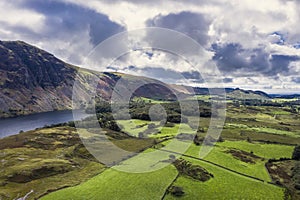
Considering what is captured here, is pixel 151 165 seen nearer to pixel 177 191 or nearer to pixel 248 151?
pixel 177 191

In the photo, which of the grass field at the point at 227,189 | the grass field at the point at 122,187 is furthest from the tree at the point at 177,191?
→ the grass field at the point at 122,187

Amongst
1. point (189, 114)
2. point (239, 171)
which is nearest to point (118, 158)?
point (239, 171)

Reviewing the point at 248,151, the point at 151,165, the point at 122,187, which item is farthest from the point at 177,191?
the point at 248,151

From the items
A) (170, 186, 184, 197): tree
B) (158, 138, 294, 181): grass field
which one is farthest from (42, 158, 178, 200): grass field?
(158, 138, 294, 181): grass field

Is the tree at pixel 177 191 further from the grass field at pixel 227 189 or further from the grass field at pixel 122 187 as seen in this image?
the grass field at pixel 122 187

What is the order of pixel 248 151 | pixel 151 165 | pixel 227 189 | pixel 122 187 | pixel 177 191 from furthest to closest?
pixel 248 151
pixel 151 165
pixel 227 189
pixel 122 187
pixel 177 191

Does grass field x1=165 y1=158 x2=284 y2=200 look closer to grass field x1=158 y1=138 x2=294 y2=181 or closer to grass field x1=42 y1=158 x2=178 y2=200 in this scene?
grass field x1=42 y1=158 x2=178 y2=200

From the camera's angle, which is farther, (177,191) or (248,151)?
(248,151)

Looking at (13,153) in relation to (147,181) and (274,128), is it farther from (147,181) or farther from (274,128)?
(274,128)

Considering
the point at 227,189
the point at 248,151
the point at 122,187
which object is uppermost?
the point at 248,151

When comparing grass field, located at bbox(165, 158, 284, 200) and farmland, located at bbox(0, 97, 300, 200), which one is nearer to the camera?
grass field, located at bbox(165, 158, 284, 200)

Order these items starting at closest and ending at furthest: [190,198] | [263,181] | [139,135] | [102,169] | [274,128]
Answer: [190,198], [263,181], [102,169], [139,135], [274,128]
